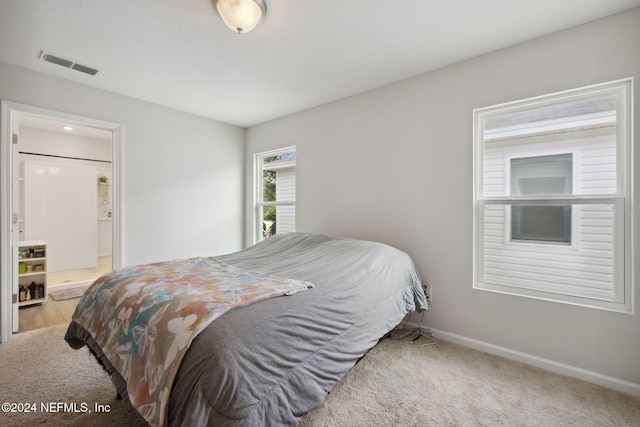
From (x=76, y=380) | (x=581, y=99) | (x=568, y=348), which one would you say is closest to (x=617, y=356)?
(x=568, y=348)

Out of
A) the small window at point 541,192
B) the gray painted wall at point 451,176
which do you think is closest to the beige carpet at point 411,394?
the gray painted wall at point 451,176

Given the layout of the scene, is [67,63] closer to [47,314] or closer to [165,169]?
[165,169]

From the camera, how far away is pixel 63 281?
4.55m

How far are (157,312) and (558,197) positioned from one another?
2748 mm

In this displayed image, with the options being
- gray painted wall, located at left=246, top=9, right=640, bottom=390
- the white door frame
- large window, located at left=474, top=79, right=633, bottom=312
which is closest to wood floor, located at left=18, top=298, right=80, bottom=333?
the white door frame

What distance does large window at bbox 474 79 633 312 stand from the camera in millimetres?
1951

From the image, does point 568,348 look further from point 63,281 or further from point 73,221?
point 73,221

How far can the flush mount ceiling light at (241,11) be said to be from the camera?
169cm

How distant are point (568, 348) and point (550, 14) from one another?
2298mm

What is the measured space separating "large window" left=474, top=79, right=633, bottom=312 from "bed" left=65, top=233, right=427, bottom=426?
3.53ft

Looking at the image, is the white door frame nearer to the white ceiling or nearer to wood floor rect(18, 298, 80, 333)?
wood floor rect(18, 298, 80, 333)

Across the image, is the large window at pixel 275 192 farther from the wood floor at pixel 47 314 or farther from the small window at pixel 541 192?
the small window at pixel 541 192

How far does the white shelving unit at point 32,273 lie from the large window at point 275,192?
2643mm

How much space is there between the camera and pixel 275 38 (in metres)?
2.15
